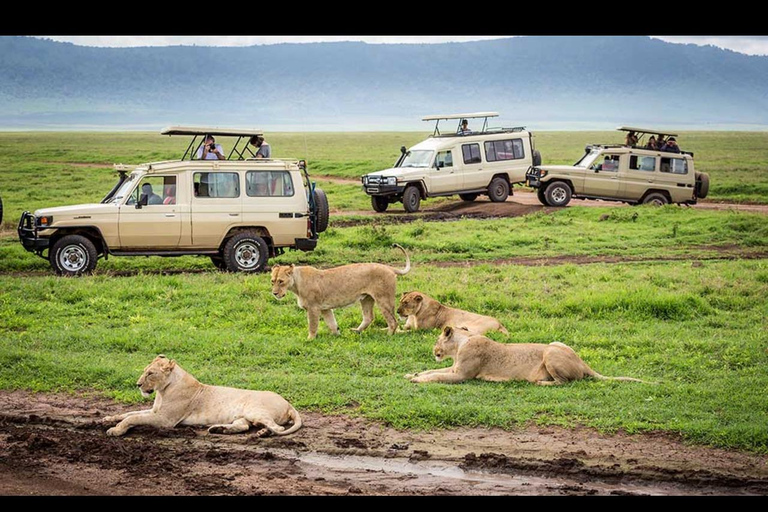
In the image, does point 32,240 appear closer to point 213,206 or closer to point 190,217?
point 190,217

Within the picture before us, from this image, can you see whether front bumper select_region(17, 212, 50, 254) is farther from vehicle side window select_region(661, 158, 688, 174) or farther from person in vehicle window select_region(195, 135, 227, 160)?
vehicle side window select_region(661, 158, 688, 174)

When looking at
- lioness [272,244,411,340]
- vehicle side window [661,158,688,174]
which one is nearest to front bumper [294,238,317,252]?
lioness [272,244,411,340]

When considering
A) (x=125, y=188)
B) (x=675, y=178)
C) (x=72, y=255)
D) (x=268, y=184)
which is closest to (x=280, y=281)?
(x=268, y=184)

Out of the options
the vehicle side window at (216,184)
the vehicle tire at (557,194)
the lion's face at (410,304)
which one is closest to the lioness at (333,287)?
the lion's face at (410,304)

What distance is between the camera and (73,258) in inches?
664

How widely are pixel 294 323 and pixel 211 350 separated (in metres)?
1.83

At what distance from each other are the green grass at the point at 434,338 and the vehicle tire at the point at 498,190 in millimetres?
12540

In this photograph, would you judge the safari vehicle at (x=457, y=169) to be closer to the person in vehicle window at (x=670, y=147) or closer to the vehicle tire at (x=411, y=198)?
the vehicle tire at (x=411, y=198)

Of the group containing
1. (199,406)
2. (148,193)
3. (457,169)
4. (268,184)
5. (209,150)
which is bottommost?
(199,406)

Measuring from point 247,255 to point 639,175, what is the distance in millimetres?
15374

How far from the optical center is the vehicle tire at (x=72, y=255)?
16.7m

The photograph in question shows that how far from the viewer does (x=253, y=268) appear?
57.5 feet
